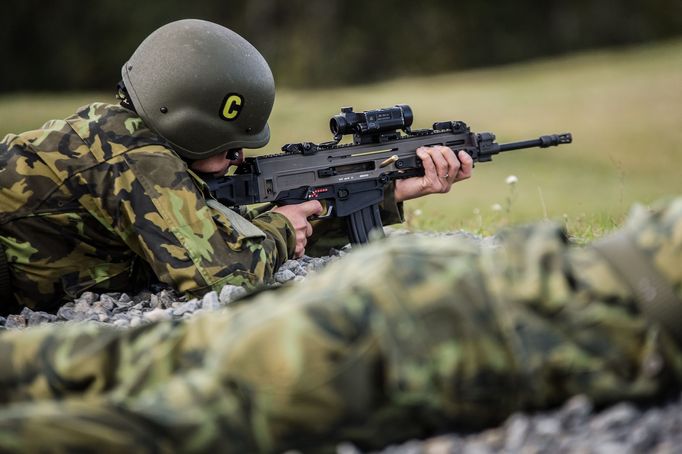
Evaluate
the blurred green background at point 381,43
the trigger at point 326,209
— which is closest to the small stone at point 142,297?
the trigger at point 326,209

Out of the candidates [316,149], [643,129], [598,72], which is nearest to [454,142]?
[316,149]

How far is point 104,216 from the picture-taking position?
484 centimetres

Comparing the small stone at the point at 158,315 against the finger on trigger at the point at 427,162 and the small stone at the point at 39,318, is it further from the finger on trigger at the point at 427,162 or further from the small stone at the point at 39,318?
the finger on trigger at the point at 427,162

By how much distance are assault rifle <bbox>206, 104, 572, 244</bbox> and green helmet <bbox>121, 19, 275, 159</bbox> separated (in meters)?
0.36

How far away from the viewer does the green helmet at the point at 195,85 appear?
5.00 meters

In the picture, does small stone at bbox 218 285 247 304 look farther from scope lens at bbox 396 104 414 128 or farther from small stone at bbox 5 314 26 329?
scope lens at bbox 396 104 414 128

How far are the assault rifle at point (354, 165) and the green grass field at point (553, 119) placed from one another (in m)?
7.95

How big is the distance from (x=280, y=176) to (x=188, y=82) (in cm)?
79

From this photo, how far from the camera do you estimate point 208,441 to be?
9.40 feet

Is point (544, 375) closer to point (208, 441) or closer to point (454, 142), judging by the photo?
point (208, 441)

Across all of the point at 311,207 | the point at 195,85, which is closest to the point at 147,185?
the point at 195,85

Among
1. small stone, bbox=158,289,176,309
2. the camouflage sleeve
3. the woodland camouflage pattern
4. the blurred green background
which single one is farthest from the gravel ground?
the blurred green background

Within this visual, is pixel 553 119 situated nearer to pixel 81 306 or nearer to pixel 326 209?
pixel 326 209

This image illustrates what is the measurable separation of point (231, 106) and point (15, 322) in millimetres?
1455
